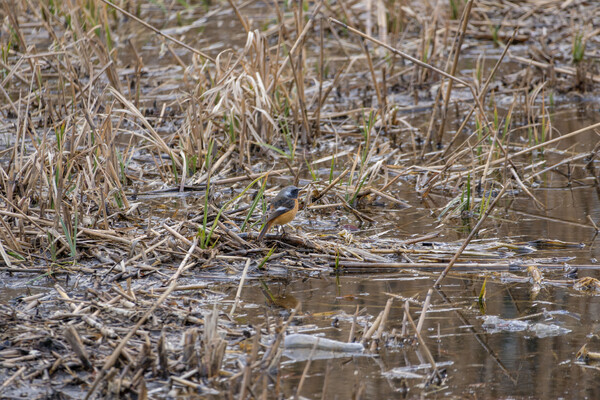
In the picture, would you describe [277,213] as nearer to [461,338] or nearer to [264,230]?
[264,230]

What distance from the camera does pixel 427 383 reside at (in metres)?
3.42

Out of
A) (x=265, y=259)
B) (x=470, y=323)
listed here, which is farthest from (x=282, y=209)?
(x=470, y=323)

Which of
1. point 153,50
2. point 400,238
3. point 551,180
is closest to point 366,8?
point 153,50

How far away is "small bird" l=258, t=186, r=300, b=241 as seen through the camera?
16.1 feet

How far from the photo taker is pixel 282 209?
4938mm

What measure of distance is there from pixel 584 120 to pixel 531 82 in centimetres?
115

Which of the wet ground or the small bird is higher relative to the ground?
the small bird

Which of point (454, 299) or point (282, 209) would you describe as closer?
point (454, 299)

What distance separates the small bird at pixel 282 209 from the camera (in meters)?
4.92

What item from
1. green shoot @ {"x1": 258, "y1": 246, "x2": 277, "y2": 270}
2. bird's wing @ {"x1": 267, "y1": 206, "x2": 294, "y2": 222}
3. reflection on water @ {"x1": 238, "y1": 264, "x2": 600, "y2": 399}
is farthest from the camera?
bird's wing @ {"x1": 267, "y1": 206, "x2": 294, "y2": 222}

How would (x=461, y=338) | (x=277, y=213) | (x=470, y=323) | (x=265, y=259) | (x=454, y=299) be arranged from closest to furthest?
(x=461, y=338), (x=470, y=323), (x=454, y=299), (x=265, y=259), (x=277, y=213)

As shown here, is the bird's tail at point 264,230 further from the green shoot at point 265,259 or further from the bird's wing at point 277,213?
the green shoot at point 265,259

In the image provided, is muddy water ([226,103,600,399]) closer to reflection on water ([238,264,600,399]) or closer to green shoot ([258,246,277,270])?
reflection on water ([238,264,600,399])

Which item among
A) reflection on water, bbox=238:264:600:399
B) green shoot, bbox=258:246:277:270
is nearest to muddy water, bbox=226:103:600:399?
reflection on water, bbox=238:264:600:399
